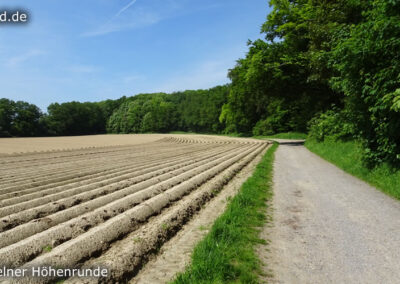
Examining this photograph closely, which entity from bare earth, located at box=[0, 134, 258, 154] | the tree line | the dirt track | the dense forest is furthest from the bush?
Answer: the tree line

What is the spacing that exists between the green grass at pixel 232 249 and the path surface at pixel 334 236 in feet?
0.92

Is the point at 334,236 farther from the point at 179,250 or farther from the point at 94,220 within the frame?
the point at 94,220

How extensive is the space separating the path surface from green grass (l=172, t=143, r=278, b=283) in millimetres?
280

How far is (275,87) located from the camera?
84.8ft

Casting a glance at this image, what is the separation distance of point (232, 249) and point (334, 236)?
182cm

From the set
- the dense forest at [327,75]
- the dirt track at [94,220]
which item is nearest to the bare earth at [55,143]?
the dense forest at [327,75]

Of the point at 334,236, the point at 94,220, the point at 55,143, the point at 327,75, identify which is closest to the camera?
the point at 334,236

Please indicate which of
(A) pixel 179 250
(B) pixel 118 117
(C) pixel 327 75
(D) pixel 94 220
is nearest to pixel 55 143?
(C) pixel 327 75

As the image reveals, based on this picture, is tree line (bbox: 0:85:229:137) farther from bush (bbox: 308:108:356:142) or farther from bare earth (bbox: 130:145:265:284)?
bare earth (bbox: 130:145:265:284)

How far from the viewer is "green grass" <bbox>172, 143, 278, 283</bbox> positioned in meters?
2.90

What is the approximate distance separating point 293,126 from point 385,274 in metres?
49.5

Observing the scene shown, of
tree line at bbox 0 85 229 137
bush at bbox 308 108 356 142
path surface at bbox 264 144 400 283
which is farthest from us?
tree line at bbox 0 85 229 137

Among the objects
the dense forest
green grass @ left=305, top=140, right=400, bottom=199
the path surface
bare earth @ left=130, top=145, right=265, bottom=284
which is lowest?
bare earth @ left=130, top=145, right=265, bottom=284

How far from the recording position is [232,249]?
3.56 meters
